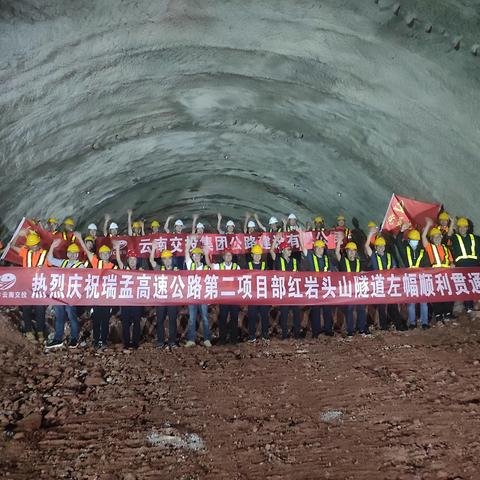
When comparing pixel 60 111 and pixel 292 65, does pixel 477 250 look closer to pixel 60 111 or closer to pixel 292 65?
pixel 292 65

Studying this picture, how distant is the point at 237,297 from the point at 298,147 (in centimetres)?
368

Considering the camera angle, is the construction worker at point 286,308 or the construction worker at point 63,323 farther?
the construction worker at point 286,308

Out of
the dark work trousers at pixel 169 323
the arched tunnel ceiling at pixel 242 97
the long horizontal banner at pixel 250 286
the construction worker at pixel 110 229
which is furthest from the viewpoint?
the construction worker at pixel 110 229

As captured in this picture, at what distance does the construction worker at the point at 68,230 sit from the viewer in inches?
388

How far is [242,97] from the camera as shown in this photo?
763 centimetres

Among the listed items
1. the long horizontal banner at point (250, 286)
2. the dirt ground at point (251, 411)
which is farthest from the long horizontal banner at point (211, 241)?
the dirt ground at point (251, 411)

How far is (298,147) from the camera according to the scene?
9.38 metres

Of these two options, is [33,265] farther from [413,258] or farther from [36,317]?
[413,258]

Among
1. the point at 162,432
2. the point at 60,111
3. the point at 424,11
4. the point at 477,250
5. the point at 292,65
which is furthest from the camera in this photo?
the point at 477,250

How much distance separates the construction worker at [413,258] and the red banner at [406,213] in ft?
2.94

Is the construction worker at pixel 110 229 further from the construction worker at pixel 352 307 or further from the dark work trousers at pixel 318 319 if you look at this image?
the construction worker at pixel 352 307

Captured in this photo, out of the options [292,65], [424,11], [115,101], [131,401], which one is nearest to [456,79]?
[424,11]

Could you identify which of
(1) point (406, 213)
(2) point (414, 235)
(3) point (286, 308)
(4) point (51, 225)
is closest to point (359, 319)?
(3) point (286, 308)

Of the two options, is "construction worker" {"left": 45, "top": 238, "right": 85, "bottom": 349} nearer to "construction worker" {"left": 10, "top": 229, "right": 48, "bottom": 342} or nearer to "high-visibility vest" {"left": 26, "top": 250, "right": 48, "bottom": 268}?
"construction worker" {"left": 10, "top": 229, "right": 48, "bottom": 342}
